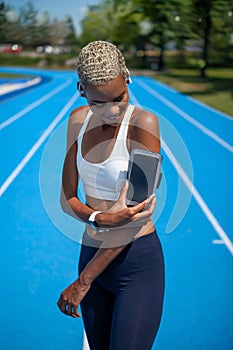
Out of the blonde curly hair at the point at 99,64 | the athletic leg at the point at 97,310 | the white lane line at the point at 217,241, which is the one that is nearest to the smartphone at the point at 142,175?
the blonde curly hair at the point at 99,64

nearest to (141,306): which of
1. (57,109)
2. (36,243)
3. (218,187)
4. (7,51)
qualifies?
(36,243)

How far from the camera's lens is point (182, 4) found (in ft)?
103

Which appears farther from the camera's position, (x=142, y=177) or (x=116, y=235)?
(x=116, y=235)

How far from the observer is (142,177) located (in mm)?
1490

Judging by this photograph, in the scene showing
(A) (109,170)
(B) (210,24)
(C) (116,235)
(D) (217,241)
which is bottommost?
(B) (210,24)

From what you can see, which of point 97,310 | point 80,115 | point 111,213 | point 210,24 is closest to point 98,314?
point 97,310

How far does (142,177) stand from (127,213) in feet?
0.43

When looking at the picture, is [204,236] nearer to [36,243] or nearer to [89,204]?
[36,243]

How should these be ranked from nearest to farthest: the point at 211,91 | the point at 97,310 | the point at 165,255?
the point at 97,310 → the point at 165,255 → the point at 211,91

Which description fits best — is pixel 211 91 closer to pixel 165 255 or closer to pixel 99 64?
pixel 165 255

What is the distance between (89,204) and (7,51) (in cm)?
6413

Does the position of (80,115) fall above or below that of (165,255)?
above

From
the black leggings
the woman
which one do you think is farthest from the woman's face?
the black leggings

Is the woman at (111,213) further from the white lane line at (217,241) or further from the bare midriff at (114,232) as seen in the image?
the white lane line at (217,241)
